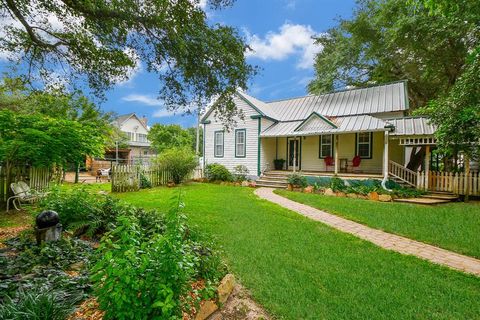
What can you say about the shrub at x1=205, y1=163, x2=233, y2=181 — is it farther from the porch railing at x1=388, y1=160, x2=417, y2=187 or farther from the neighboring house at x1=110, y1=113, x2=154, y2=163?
the neighboring house at x1=110, y1=113, x2=154, y2=163

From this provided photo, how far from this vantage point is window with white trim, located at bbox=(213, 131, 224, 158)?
59.1 feet

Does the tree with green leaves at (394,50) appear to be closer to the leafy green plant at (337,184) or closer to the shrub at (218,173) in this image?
the leafy green plant at (337,184)

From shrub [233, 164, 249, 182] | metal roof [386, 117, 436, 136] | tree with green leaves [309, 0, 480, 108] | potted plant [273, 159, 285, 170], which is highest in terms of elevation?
tree with green leaves [309, 0, 480, 108]

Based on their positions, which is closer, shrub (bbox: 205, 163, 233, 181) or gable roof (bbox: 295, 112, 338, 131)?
gable roof (bbox: 295, 112, 338, 131)

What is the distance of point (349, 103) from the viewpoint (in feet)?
51.8

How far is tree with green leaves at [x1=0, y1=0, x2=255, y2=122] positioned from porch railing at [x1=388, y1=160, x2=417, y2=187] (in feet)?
31.0

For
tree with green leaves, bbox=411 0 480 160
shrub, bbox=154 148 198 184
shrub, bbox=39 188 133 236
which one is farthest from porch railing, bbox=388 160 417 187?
shrub, bbox=39 188 133 236

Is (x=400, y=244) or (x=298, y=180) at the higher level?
(x=298, y=180)

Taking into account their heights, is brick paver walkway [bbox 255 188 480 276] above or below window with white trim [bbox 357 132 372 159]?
below

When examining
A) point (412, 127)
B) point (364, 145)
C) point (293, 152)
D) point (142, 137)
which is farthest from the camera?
point (142, 137)

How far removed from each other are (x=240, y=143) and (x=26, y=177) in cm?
1137

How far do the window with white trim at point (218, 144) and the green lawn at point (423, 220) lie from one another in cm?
894

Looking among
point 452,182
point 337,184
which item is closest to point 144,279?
point 337,184

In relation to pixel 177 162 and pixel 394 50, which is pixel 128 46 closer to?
pixel 177 162
